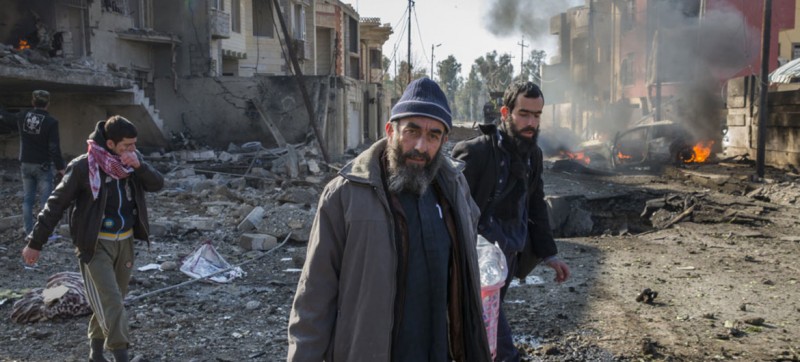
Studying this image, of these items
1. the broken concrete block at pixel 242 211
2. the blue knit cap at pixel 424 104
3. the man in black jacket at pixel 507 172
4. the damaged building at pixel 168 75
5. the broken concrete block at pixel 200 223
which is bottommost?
the broken concrete block at pixel 200 223

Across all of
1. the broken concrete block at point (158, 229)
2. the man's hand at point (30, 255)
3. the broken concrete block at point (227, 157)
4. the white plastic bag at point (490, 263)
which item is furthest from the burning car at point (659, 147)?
the man's hand at point (30, 255)

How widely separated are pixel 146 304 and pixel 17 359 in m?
1.48

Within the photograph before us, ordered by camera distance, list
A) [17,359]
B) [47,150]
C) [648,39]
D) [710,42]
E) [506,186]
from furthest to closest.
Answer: [648,39] → [710,42] → [47,150] → [17,359] → [506,186]

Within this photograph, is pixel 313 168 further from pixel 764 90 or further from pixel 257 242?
pixel 764 90

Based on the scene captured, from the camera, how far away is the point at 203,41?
24.4 meters

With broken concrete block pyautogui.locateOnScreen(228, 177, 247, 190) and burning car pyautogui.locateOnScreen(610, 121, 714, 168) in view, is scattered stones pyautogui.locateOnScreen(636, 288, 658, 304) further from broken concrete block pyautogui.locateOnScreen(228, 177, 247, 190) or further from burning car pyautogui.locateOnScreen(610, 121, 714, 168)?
burning car pyautogui.locateOnScreen(610, 121, 714, 168)

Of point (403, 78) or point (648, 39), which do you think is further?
point (403, 78)

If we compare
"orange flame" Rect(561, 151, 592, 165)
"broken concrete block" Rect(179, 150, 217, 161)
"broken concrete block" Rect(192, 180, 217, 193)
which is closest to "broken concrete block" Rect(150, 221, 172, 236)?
"broken concrete block" Rect(192, 180, 217, 193)

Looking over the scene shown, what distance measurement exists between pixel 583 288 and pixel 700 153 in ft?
53.6

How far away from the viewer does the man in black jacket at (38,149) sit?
8.35m

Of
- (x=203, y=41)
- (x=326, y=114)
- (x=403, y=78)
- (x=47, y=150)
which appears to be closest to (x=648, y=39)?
(x=326, y=114)

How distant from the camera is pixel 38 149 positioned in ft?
27.9

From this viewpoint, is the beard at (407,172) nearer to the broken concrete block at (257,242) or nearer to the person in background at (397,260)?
the person in background at (397,260)

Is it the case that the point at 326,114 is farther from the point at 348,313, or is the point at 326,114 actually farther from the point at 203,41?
the point at 348,313
